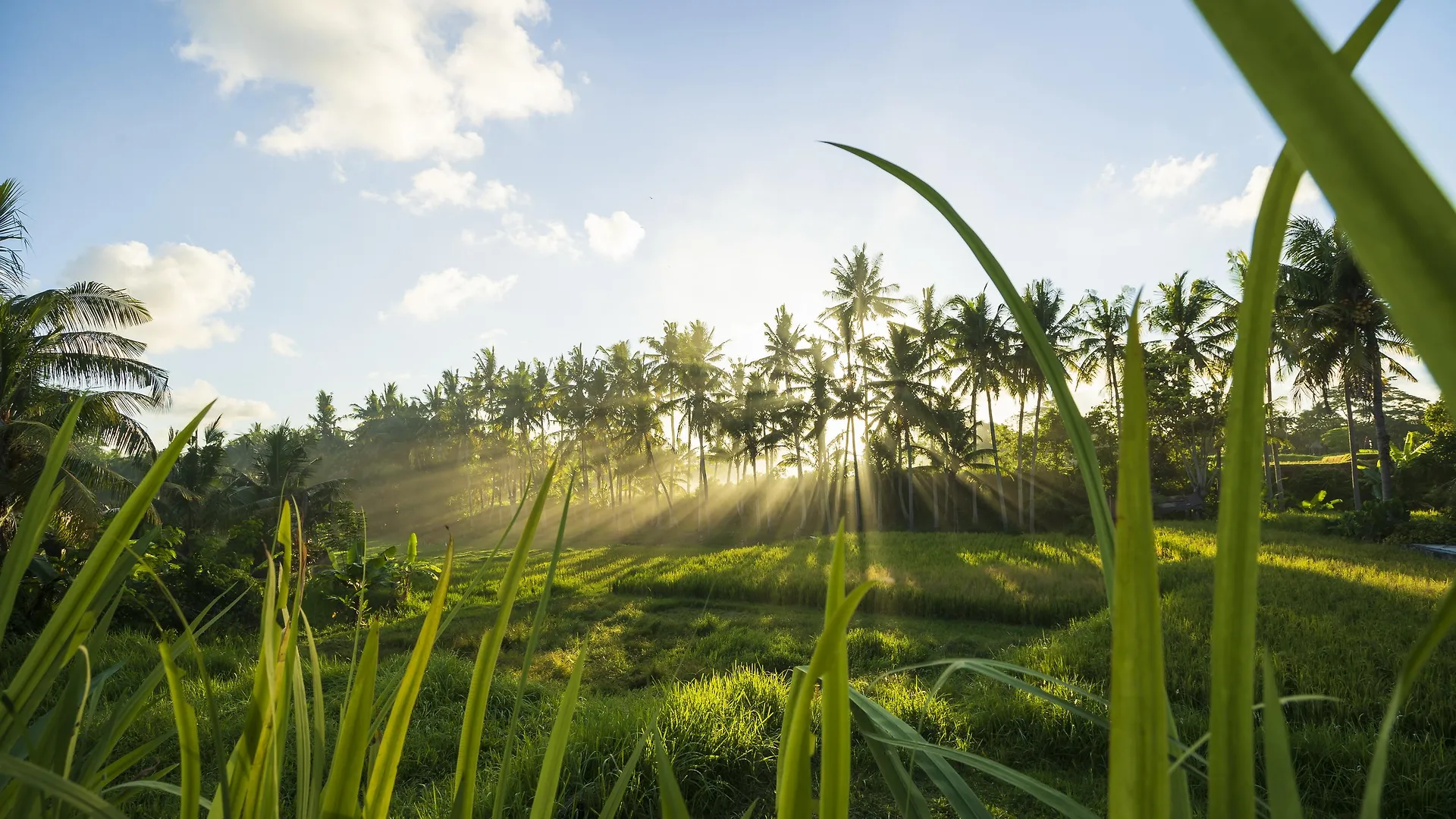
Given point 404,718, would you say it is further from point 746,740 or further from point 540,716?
point 540,716

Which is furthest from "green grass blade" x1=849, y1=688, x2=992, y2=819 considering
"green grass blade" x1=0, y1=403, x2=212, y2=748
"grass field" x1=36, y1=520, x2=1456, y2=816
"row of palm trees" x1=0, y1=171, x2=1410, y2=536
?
"row of palm trees" x1=0, y1=171, x2=1410, y2=536

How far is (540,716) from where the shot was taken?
14.3 feet

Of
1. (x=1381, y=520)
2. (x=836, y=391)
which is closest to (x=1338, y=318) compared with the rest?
(x=1381, y=520)

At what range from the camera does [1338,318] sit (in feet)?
51.1

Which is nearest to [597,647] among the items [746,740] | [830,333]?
[746,740]

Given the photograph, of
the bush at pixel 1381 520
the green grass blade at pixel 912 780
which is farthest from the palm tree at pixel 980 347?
the green grass blade at pixel 912 780

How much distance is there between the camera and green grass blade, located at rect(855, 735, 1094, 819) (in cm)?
48

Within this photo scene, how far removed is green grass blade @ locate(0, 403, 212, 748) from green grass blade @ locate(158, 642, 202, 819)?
100mm

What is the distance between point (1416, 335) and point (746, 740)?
412 cm

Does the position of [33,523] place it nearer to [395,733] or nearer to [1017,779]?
[395,733]

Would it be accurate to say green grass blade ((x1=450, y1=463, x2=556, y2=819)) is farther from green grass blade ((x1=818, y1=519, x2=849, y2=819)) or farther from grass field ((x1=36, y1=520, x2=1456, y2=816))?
green grass blade ((x1=818, y1=519, x2=849, y2=819))

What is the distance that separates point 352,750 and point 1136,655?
0.53 meters

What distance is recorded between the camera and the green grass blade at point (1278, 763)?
0.31 meters

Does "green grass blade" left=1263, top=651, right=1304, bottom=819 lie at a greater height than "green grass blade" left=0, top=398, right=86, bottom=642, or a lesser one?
lesser
